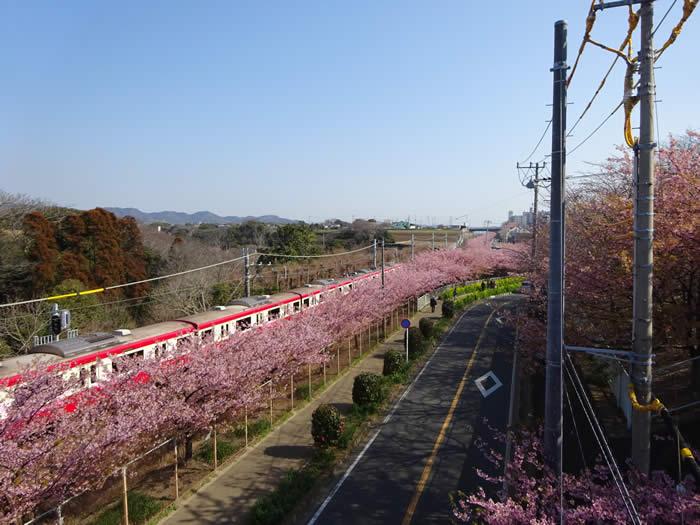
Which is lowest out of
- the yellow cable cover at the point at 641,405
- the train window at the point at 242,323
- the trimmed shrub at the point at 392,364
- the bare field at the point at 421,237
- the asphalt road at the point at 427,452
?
the asphalt road at the point at 427,452

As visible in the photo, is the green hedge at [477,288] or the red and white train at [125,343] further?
the green hedge at [477,288]

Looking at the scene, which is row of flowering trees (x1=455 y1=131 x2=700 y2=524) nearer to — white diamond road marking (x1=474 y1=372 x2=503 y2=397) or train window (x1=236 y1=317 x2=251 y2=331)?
white diamond road marking (x1=474 y1=372 x2=503 y2=397)

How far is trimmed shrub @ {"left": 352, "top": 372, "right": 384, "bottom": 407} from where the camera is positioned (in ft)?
48.9

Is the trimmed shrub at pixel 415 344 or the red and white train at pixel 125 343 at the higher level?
the red and white train at pixel 125 343

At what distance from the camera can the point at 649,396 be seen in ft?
17.1

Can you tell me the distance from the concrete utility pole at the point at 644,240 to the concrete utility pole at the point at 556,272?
0.90 metres

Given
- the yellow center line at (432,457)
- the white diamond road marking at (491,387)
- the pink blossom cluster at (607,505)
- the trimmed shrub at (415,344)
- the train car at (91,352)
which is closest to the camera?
the pink blossom cluster at (607,505)

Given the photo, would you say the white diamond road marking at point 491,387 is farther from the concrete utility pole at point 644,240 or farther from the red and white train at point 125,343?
the concrete utility pole at point 644,240

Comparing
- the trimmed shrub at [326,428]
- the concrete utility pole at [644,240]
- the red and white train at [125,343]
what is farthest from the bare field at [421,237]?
the concrete utility pole at [644,240]

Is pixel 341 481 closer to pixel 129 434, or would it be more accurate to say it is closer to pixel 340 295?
pixel 129 434

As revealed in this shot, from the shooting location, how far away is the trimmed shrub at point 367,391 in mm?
14914

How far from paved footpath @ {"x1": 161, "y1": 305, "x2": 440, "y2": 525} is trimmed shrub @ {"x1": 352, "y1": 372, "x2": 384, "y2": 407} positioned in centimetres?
82

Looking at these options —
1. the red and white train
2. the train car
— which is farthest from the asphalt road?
the train car

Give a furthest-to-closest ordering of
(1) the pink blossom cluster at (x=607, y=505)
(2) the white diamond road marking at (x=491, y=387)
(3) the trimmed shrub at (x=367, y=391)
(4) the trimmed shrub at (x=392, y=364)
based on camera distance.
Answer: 1. (4) the trimmed shrub at (x=392, y=364)
2. (2) the white diamond road marking at (x=491, y=387)
3. (3) the trimmed shrub at (x=367, y=391)
4. (1) the pink blossom cluster at (x=607, y=505)
